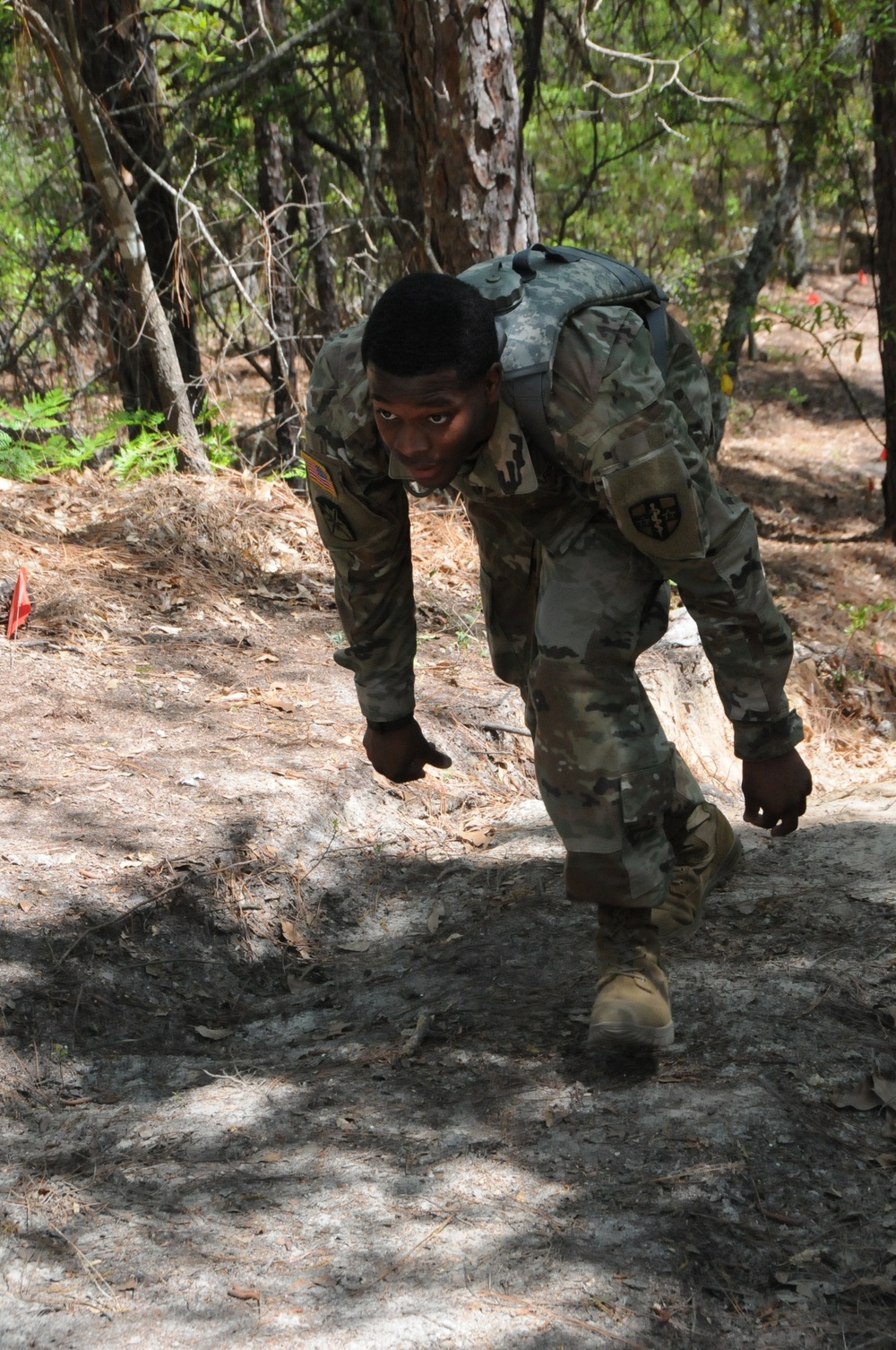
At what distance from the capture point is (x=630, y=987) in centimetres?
263

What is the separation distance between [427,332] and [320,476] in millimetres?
559

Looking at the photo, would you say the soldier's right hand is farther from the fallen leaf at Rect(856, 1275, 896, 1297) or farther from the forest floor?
the fallen leaf at Rect(856, 1275, 896, 1297)

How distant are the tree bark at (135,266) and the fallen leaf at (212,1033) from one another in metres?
4.28

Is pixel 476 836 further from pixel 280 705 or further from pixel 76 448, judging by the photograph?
pixel 76 448

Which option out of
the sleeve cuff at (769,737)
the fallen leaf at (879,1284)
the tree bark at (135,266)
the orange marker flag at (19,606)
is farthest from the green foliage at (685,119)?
the fallen leaf at (879,1284)

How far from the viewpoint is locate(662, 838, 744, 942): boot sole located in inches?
125

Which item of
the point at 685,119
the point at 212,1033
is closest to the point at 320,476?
the point at 212,1033

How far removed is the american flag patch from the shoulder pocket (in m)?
0.66

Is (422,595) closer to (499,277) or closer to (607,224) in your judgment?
(499,277)

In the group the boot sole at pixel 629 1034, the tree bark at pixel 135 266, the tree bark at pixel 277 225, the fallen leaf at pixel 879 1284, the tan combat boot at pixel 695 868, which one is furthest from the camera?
the tree bark at pixel 277 225

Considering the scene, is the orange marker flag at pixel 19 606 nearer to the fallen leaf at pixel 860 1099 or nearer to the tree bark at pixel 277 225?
the tree bark at pixel 277 225

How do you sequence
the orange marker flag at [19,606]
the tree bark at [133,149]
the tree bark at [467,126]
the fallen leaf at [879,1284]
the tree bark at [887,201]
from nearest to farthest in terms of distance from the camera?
the fallen leaf at [879,1284] < the orange marker flag at [19,606] < the tree bark at [467,126] < the tree bark at [133,149] < the tree bark at [887,201]

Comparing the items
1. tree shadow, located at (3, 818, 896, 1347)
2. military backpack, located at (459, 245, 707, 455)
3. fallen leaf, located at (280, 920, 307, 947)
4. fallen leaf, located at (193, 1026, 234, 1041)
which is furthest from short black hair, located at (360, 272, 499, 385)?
fallen leaf, located at (280, 920, 307, 947)

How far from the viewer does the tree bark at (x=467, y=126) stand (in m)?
5.86
